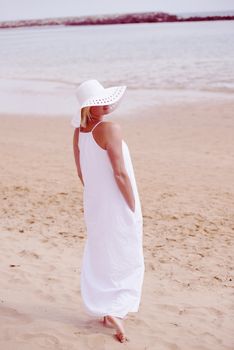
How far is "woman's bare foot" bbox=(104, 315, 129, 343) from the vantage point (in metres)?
3.67

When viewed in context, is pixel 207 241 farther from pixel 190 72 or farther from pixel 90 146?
pixel 190 72

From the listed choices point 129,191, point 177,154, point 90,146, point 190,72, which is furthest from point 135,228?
point 190,72

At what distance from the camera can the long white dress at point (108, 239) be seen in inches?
137

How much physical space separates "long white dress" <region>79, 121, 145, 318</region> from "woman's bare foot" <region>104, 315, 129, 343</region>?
0.26 feet

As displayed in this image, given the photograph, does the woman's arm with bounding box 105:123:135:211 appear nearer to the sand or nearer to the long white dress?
the long white dress

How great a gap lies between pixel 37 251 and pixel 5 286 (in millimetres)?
959

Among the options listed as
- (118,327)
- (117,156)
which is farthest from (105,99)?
(118,327)

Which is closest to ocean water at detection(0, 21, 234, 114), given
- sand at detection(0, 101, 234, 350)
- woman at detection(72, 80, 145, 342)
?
sand at detection(0, 101, 234, 350)

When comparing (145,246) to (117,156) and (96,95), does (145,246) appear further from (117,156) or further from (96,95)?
(96,95)

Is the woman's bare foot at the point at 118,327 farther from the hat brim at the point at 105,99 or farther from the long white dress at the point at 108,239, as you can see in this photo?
the hat brim at the point at 105,99

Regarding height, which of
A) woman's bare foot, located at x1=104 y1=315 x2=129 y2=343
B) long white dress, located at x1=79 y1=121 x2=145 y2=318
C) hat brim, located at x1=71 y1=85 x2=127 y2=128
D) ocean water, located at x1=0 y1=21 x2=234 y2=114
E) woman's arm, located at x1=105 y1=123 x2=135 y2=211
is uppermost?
hat brim, located at x1=71 y1=85 x2=127 y2=128

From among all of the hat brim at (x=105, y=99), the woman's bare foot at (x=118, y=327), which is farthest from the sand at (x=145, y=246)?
the hat brim at (x=105, y=99)

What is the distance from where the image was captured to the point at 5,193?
785cm

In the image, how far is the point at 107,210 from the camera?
3535 millimetres
